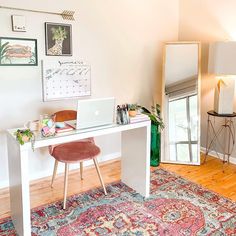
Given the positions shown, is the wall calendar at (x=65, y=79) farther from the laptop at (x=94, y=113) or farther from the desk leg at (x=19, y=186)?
the desk leg at (x=19, y=186)

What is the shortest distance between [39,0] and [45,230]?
213 cm

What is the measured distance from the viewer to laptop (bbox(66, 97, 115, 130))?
2.08 m

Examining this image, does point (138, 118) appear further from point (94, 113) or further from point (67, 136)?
point (67, 136)

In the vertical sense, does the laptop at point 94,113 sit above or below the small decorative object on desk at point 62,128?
above

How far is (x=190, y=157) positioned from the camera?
3514mm

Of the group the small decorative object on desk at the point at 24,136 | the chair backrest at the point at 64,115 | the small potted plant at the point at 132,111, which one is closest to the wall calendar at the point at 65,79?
the chair backrest at the point at 64,115

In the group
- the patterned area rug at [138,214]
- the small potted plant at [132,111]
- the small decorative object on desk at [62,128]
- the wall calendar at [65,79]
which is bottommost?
the patterned area rug at [138,214]

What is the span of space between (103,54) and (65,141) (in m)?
1.56

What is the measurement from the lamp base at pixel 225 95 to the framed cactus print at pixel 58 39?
1.77 m

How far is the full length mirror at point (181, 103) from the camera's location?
351 cm

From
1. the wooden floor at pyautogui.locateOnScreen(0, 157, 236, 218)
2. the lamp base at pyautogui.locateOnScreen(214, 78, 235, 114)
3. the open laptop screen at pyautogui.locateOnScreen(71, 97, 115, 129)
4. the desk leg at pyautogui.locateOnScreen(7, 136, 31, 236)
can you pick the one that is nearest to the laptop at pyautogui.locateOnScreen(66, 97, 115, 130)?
the open laptop screen at pyautogui.locateOnScreen(71, 97, 115, 129)

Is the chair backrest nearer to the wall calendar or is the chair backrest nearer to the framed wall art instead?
the wall calendar

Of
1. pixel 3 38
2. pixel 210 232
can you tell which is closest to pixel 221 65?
pixel 210 232

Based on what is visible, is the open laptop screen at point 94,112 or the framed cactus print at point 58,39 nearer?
the open laptop screen at point 94,112
